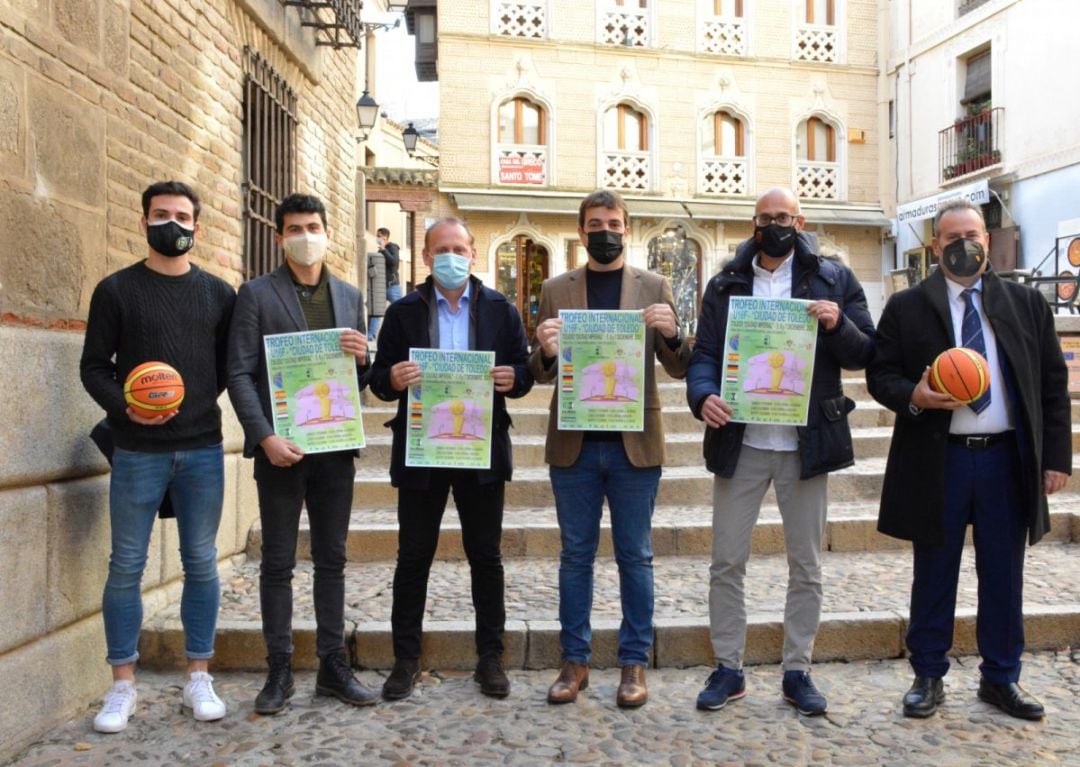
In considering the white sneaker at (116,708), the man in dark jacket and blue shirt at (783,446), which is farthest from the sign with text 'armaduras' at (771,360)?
the white sneaker at (116,708)

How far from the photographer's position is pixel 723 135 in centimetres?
2433

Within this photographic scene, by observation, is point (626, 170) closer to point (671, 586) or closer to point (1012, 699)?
point (671, 586)

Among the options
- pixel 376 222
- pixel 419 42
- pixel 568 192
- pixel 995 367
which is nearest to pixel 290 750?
pixel 995 367

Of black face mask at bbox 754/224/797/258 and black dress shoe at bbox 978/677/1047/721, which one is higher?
black face mask at bbox 754/224/797/258

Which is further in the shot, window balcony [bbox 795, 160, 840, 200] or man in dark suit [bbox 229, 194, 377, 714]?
window balcony [bbox 795, 160, 840, 200]

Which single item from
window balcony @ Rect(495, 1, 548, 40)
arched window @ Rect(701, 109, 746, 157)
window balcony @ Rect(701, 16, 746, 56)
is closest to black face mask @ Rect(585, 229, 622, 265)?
window balcony @ Rect(495, 1, 548, 40)

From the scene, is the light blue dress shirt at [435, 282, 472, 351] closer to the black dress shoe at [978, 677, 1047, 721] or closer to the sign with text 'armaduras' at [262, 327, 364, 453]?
the sign with text 'armaduras' at [262, 327, 364, 453]

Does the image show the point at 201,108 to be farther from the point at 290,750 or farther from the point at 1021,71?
the point at 1021,71

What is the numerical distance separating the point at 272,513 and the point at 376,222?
2645 centimetres

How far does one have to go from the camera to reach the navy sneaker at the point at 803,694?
3.97m

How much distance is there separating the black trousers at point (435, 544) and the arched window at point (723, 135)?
70.3 feet

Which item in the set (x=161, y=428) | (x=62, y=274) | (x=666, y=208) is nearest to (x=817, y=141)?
(x=666, y=208)

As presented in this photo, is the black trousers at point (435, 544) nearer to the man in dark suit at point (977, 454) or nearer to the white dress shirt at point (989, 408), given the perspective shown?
the man in dark suit at point (977, 454)

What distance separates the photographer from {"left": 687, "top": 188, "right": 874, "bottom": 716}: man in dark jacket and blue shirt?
13.0 feet
